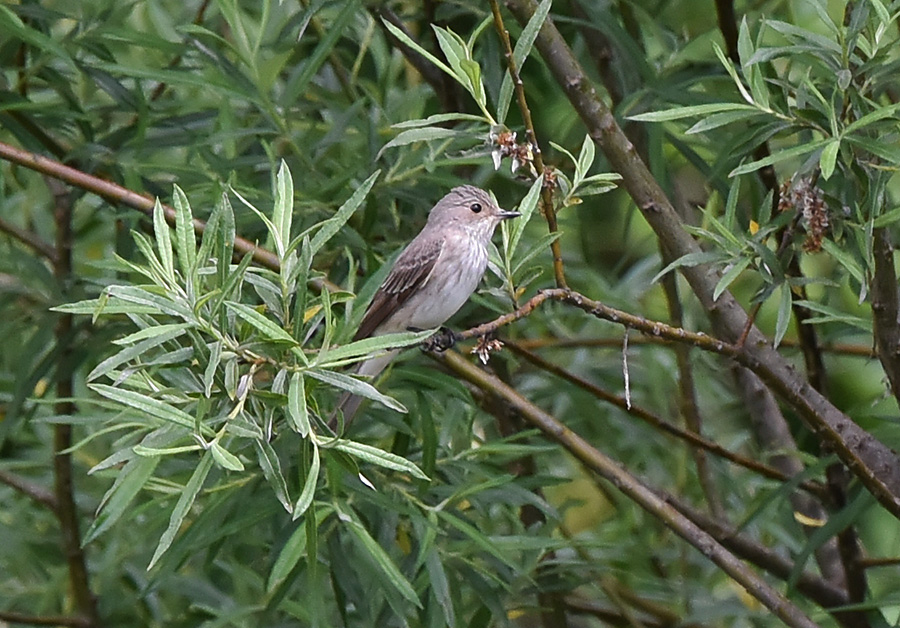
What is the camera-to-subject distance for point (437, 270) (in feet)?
9.86

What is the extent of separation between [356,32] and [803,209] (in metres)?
1.70

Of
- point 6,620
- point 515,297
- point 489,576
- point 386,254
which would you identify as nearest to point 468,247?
point 386,254

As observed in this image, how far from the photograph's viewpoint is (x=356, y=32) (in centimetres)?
340

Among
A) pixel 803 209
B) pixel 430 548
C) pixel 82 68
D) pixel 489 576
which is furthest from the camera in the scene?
pixel 82 68

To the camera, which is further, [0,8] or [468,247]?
[468,247]

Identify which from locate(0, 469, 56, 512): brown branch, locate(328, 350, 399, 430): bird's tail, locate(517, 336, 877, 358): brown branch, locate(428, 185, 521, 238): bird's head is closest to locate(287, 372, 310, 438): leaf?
locate(328, 350, 399, 430): bird's tail

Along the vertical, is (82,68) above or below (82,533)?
above

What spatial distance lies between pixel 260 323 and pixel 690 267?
0.98 m

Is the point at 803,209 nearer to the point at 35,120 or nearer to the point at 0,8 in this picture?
the point at 0,8

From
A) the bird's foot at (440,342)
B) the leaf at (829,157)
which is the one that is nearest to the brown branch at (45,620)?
the bird's foot at (440,342)

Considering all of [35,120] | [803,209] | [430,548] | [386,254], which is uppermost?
[803,209]

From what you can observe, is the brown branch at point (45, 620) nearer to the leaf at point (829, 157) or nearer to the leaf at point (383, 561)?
the leaf at point (383, 561)

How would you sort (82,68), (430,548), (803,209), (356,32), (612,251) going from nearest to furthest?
(803,209)
(430,548)
(82,68)
(356,32)
(612,251)

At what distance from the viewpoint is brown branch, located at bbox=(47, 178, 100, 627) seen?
3113 millimetres
